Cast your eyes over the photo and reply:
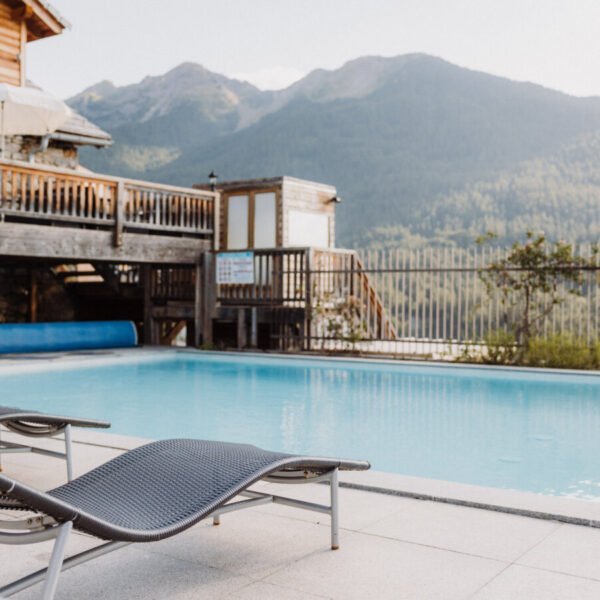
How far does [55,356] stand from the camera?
Result: 1251 centimetres

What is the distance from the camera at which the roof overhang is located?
524 inches

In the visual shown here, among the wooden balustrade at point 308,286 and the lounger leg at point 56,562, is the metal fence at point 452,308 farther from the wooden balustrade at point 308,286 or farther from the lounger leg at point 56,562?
the lounger leg at point 56,562

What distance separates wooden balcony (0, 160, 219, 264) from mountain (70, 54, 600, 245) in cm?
2672

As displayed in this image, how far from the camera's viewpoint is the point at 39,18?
13703 millimetres

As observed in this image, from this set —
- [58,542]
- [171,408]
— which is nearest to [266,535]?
[58,542]

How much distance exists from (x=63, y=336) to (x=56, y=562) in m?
11.9

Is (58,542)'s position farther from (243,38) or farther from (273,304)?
(243,38)

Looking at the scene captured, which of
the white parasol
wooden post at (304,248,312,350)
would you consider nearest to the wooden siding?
the white parasol

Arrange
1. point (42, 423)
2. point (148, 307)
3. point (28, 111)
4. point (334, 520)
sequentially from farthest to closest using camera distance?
point (148, 307)
point (28, 111)
point (42, 423)
point (334, 520)

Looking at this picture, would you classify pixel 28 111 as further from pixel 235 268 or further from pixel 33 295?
pixel 33 295


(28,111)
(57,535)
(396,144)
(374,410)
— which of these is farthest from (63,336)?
(396,144)

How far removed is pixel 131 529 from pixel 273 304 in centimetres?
1167

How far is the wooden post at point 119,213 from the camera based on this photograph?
12984 millimetres

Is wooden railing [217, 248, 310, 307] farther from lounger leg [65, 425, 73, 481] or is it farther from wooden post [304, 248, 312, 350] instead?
lounger leg [65, 425, 73, 481]
